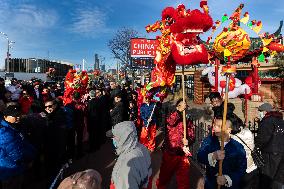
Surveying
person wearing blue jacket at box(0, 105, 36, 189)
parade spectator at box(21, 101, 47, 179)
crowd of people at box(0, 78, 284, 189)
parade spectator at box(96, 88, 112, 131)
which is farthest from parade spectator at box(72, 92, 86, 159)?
person wearing blue jacket at box(0, 105, 36, 189)

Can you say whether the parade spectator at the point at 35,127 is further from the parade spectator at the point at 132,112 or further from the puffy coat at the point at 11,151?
the parade spectator at the point at 132,112

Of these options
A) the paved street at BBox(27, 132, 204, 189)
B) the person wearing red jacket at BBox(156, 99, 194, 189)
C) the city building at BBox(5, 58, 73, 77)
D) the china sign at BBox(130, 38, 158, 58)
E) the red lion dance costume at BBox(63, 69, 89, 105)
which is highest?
the city building at BBox(5, 58, 73, 77)

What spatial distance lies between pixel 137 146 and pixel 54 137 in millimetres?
3220

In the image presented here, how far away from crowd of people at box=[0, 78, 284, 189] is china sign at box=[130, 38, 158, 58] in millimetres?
7132

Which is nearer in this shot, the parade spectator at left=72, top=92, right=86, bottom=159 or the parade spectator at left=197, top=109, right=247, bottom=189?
the parade spectator at left=197, top=109, right=247, bottom=189

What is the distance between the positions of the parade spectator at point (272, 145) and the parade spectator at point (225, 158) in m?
1.80

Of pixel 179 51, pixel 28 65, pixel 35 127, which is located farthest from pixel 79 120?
pixel 28 65

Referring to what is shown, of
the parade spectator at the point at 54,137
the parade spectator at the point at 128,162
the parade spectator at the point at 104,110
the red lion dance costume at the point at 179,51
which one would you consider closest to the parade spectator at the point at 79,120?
the parade spectator at the point at 104,110

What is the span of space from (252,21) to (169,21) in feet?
15.5

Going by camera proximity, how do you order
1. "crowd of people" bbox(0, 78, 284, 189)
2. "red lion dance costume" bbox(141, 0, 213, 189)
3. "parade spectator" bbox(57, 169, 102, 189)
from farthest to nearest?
1. "red lion dance costume" bbox(141, 0, 213, 189)
2. "crowd of people" bbox(0, 78, 284, 189)
3. "parade spectator" bbox(57, 169, 102, 189)

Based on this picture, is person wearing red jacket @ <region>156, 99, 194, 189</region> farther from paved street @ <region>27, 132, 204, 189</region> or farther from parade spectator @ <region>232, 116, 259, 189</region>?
paved street @ <region>27, 132, 204, 189</region>

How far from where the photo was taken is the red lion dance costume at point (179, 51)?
173 inches

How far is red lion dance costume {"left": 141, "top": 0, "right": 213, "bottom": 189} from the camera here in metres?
4.39

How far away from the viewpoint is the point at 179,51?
4625 mm
